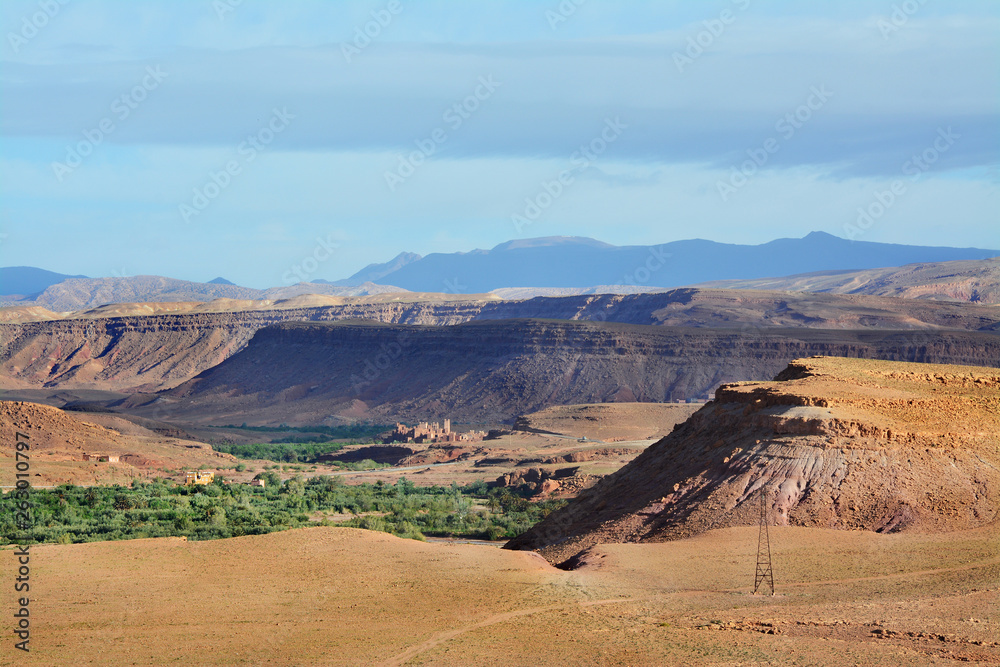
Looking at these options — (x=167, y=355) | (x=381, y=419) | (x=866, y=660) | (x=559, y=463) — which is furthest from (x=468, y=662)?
(x=167, y=355)

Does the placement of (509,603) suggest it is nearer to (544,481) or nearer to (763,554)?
(763,554)

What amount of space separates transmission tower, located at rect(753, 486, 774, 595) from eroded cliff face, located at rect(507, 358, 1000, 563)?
0.53 ft

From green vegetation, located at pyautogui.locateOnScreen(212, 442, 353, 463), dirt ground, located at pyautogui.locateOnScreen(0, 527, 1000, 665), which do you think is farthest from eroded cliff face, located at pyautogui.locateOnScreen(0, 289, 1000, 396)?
dirt ground, located at pyautogui.locateOnScreen(0, 527, 1000, 665)

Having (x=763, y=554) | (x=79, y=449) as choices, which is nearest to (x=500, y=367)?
(x=79, y=449)

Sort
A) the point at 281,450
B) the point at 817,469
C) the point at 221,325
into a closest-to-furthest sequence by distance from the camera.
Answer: the point at 817,469 < the point at 281,450 < the point at 221,325

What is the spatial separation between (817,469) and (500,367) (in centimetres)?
7260

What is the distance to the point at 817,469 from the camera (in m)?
29.7

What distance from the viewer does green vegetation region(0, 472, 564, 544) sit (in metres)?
33.6

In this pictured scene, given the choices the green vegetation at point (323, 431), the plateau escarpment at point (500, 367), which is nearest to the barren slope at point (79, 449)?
the green vegetation at point (323, 431)

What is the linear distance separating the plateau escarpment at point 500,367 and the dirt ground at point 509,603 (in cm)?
6508

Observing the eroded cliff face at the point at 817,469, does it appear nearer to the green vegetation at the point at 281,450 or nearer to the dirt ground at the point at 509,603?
the dirt ground at the point at 509,603

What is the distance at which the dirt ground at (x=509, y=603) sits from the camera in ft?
67.1

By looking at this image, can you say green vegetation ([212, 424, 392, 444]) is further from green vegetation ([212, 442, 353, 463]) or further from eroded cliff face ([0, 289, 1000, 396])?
eroded cliff face ([0, 289, 1000, 396])

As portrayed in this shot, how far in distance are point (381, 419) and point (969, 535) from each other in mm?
75087
